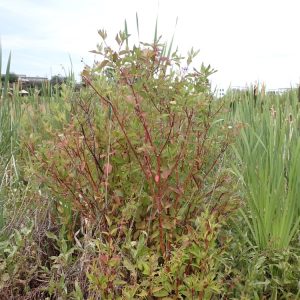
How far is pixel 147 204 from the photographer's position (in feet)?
6.50

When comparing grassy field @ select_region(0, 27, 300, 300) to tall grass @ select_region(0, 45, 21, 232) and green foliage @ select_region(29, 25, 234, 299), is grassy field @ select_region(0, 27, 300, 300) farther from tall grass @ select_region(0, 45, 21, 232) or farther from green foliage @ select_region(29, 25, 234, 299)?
tall grass @ select_region(0, 45, 21, 232)

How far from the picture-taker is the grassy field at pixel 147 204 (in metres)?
1.80

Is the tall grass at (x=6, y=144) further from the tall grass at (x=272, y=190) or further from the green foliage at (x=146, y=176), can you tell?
the tall grass at (x=272, y=190)

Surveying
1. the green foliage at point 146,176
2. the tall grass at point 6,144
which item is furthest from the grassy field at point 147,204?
the tall grass at point 6,144

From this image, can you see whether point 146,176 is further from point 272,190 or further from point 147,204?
point 272,190

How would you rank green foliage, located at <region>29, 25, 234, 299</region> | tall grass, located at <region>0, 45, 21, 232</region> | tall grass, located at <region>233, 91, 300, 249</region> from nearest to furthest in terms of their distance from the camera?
1. green foliage, located at <region>29, 25, 234, 299</region>
2. tall grass, located at <region>233, 91, 300, 249</region>
3. tall grass, located at <region>0, 45, 21, 232</region>

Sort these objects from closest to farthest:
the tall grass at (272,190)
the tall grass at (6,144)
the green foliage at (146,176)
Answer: the green foliage at (146,176)
the tall grass at (272,190)
the tall grass at (6,144)

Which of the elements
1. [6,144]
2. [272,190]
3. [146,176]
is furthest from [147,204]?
[6,144]

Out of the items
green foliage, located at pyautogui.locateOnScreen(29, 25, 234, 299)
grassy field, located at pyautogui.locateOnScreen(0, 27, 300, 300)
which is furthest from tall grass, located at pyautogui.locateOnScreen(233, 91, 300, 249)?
green foliage, located at pyautogui.locateOnScreen(29, 25, 234, 299)

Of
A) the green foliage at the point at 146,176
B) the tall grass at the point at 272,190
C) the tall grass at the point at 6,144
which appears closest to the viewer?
the green foliage at the point at 146,176

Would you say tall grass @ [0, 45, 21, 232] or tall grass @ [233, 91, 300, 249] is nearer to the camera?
tall grass @ [233, 91, 300, 249]

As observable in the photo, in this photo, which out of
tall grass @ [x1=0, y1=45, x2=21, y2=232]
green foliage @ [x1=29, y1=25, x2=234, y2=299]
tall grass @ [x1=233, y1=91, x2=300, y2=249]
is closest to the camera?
green foliage @ [x1=29, y1=25, x2=234, y2=299]

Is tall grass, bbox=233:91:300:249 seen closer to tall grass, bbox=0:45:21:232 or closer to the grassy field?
the grassy field

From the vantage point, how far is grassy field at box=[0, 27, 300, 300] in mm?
1801
